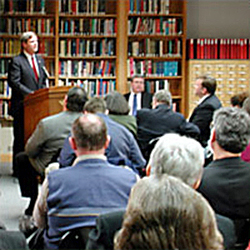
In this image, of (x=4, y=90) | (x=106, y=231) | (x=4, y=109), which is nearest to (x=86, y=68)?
(x=4, y=90)

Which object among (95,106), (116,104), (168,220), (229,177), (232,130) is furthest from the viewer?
(116,104)

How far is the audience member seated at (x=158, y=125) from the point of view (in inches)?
194

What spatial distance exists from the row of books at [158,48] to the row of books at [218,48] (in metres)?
0.18

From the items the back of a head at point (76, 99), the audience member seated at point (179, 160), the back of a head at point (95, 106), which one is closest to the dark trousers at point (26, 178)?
the back of a head at point (76, 99)

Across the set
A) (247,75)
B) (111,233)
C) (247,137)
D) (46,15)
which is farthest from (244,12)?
(111,233)

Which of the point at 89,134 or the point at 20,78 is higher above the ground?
the point at 20,78

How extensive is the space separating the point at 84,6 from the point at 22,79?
2.45 metres

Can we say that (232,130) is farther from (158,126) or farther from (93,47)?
(93,47)

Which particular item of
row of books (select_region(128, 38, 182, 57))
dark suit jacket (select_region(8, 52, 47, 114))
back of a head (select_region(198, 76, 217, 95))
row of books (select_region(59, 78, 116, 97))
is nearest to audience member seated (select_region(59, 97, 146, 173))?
back of a head (select_region(198, 76, 217, 95))

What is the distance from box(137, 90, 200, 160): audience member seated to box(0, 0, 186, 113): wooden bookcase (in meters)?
3.05

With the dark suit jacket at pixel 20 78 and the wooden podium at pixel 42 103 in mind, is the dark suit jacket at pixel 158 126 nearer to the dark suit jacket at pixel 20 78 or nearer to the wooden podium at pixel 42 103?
the wooden podium at pixel 42 103

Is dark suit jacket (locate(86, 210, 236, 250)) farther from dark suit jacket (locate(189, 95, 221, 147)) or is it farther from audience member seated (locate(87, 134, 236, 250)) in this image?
dark suit jacket (locate(189, 95, 221, 147))

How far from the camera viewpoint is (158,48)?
8.20 meters

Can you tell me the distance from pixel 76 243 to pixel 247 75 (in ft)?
20.8
